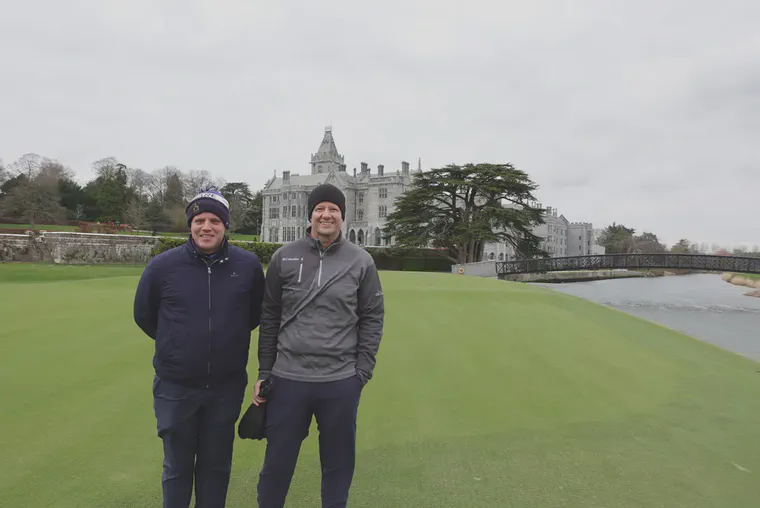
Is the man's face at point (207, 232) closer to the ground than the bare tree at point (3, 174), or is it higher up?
closer to the ground

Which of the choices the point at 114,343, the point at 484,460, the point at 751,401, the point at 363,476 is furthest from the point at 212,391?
the point at 751,401

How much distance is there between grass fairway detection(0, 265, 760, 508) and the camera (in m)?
3.50

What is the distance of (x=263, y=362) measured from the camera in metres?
2.96

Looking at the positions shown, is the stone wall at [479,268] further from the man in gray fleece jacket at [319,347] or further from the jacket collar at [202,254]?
the jacket collar at [202,254]

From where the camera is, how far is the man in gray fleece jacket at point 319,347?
9.27 ft

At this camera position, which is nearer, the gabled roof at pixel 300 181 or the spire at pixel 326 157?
the gabled roof at pixel 300 181

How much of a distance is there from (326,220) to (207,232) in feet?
2.48

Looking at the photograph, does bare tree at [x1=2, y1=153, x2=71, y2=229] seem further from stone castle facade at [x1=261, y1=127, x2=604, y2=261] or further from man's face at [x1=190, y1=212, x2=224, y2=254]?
man's face at [x1=190, y1=212, x2=224, y2=254]

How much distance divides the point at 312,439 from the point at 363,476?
84cm

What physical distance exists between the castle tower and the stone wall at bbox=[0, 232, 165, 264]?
152ft

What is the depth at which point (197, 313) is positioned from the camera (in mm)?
2848

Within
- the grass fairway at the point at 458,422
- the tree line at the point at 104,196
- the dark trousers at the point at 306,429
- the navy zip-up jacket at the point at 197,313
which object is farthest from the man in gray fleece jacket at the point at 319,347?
the tree line at the point at 104,196

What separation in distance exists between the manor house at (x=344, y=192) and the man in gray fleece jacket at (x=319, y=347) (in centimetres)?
5238

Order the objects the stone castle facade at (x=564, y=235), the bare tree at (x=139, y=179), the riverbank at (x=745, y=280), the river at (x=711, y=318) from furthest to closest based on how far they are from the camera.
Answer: the stone castle facade at (x=564, y=235) < the bare tree at (x=139, y=179) < the riverbank at (x=745, y=280) < the river at (x=711, y=318)
